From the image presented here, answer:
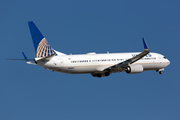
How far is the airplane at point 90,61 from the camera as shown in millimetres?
57656

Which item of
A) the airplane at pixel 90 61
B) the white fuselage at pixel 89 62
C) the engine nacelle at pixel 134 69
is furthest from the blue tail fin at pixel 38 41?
the engine nacelle at pixel 134 69

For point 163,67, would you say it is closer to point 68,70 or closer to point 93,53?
point 93,53

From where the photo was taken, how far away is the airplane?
189 feet

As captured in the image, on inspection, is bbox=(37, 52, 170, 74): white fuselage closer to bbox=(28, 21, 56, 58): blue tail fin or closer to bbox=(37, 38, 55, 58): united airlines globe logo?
bbox=(37, 38, 55, 58): united airlines globe logo

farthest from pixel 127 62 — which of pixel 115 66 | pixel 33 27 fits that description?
pixel 33 27

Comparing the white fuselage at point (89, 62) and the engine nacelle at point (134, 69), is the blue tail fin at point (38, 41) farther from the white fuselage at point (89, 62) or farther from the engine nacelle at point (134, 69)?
the engine nacelle at point (134, 69)

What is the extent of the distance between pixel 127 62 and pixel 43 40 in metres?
14.8

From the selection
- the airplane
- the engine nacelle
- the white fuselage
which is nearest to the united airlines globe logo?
the airplane

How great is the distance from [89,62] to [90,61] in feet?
0.91

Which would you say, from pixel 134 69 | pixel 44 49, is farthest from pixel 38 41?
pixel 134 69

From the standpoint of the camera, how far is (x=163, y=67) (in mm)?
70500

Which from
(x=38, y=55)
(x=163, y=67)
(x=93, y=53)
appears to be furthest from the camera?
(x=163, y=67)

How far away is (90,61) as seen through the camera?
61.8 m

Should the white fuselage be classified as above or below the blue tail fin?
below
